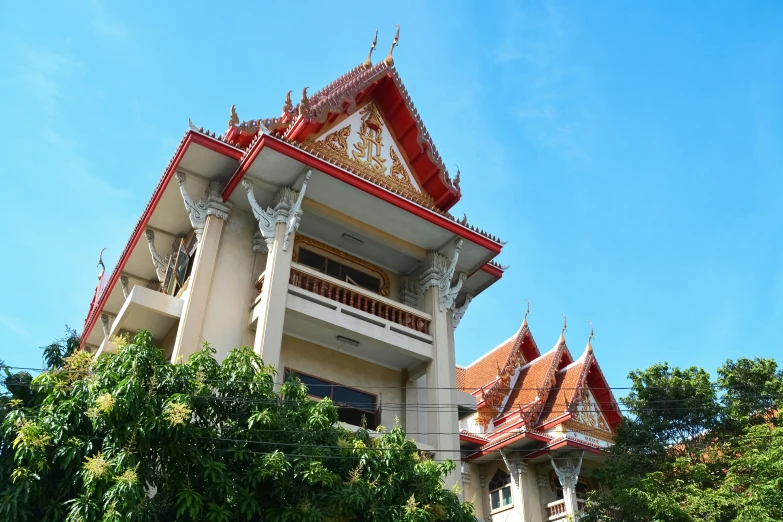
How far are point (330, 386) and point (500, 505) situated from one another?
375 inches

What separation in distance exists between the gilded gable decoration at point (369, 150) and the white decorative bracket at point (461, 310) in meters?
2.21

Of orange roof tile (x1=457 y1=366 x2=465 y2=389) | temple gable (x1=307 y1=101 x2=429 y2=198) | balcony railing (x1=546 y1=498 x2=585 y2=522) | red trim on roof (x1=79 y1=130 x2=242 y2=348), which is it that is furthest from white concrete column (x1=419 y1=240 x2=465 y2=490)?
orange roof tile (x1=457 y1=366 x2=465 y2=389)

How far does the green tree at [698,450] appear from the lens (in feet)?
41.1

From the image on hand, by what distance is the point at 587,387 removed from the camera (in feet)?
69.1

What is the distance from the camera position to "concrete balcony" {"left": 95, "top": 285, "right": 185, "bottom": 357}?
37.9ft

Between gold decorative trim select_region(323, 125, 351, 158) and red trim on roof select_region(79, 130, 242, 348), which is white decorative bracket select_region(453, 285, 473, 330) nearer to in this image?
gold decorative trim select_region(323, 125, 351, 158)

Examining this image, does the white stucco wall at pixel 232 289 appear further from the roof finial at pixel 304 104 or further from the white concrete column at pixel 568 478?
the white concrete column at pixel 568 478

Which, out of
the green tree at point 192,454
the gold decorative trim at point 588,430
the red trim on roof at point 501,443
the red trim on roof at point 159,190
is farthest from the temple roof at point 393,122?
the gold decorative trim at point 588,430

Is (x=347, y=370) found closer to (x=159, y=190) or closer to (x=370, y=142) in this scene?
(x=370, y=142)

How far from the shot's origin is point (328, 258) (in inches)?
548

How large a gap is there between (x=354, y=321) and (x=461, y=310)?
3463mm

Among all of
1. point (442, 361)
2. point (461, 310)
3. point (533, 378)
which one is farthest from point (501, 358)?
point (442, 361)

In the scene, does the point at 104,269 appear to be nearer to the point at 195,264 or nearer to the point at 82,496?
the point at 195,264

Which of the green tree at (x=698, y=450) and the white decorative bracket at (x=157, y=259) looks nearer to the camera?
the green tree at (x=698, y=450)
